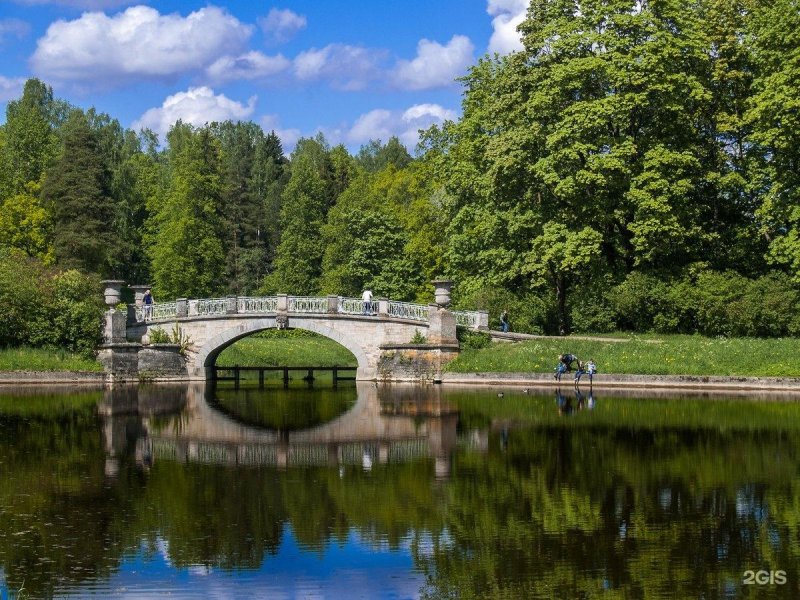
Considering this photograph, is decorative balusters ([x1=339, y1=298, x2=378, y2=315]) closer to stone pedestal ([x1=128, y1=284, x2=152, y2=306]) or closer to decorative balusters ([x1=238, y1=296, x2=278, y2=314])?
decorative balusters ([x1=238, y1=296, x2=278, y2=314])

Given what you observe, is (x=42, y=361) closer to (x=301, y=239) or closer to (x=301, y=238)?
(x=301, y=239)

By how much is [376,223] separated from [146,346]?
23.0 meters

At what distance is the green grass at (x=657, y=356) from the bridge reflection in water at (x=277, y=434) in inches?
220

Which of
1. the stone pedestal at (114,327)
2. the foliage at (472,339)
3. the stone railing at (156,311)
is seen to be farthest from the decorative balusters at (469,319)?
the stone pedestal at (114,327)

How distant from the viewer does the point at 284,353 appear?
54.8 metres

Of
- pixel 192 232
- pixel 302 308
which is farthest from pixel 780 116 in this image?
pixel 192 232

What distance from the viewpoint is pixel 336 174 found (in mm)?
90375

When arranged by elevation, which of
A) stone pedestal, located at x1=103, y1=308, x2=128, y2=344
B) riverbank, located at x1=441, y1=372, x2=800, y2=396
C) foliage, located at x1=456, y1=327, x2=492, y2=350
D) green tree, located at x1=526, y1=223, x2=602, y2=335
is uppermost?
green tree, located at x1=526, y1=223, x2=602, y2=335

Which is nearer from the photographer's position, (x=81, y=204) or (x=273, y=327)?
(x=273, y=327)

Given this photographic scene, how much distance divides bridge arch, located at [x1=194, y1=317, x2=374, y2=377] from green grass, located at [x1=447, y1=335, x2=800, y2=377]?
12.5 ft

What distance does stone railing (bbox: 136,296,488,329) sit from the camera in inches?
1684

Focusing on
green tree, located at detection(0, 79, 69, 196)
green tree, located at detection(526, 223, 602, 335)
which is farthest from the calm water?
green tree, located at detection(0, 79, 69, 196)

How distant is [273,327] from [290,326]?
659 mm

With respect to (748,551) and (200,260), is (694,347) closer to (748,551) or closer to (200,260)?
(748,551)
